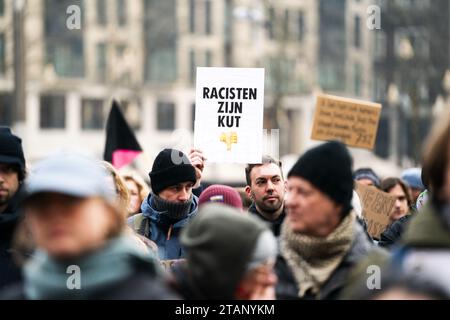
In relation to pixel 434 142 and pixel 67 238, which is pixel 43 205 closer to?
pixel 67 238

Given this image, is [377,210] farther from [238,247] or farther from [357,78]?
[357,78]

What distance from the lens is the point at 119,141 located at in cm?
1156

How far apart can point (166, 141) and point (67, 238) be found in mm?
62302

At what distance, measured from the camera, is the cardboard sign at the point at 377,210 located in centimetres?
956

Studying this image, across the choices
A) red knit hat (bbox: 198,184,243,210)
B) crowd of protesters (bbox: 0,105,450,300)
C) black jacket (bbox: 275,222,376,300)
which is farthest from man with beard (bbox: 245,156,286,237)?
black jacket (bbox: 275,222,376,300)

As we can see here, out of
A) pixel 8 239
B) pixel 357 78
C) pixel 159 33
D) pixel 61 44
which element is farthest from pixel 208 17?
pixel 8 239

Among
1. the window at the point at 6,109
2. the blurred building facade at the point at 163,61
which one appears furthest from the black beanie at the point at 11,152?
the window at the point at 6,109

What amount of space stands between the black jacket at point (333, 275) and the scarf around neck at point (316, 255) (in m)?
0.02

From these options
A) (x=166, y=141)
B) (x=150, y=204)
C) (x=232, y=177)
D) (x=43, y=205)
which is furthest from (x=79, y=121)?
(x=43, y=205)

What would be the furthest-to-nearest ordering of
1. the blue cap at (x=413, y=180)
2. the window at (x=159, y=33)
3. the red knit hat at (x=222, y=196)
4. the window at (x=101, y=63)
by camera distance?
1. the window at (x=159, y=33)
2. the window at (x=101, y=63)
3. the blue cap at (x=413, y=180)
4. the red knit hat at (x=222, y=196)

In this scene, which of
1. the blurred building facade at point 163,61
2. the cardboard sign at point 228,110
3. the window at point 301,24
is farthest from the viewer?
the window at point 301,24

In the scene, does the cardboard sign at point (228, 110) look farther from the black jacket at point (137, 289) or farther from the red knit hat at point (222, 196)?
the black jacket at point (137, 289)

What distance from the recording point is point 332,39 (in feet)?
228
